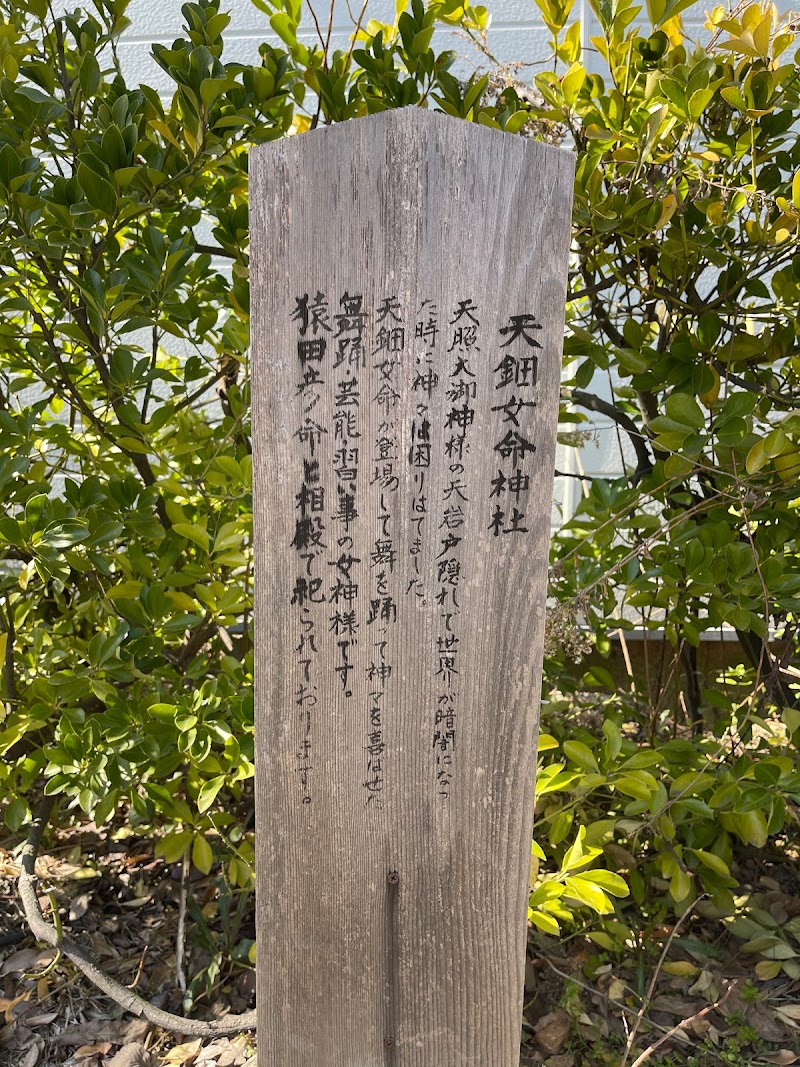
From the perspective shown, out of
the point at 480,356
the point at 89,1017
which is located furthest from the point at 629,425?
the point at 89,1017

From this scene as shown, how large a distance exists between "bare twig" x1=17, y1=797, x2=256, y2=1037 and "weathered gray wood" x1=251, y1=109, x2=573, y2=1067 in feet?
1.03

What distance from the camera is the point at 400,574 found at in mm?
1146

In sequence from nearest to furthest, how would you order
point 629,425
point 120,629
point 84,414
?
→ point 120,629 → point 84,414 → point 629,425

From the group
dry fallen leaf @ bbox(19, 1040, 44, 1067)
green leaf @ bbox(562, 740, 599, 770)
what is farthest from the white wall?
dry fallen leaf @ bbox(19, 1040, 44, 1067)

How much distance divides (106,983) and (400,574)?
3.42ft

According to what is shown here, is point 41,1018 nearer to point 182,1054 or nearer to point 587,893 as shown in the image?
point 182,1054

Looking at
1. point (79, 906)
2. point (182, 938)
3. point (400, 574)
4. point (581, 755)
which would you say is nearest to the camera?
point (400, 574)

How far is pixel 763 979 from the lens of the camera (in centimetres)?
165

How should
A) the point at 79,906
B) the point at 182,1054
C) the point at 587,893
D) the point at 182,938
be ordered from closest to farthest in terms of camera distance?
the point at 587,893, the point at 182,1054, the point at 182,938, the point at 79,906

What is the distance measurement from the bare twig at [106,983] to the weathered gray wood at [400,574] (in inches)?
12.3

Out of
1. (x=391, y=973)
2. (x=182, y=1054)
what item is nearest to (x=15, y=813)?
(x=182, y=1054)

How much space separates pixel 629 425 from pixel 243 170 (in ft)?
3.00

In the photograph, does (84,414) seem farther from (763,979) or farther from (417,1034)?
(763,979)

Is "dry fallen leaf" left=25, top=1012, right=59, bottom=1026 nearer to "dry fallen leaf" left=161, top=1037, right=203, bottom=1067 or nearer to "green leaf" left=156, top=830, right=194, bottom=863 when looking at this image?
"dry fallen leaf" left=161, top=1037, right=203, bottom=1067
